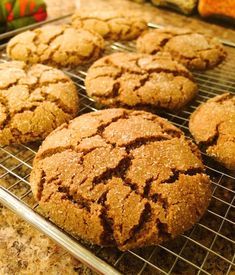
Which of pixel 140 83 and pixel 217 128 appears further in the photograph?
pixel 140 83

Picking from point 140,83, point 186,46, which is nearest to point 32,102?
point 140,83

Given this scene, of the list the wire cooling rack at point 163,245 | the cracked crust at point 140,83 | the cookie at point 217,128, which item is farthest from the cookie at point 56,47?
the cookie at point 217,128

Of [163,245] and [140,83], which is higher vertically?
[140,83]

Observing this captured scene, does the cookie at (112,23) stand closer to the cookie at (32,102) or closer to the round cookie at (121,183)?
the cookie at (32,102)

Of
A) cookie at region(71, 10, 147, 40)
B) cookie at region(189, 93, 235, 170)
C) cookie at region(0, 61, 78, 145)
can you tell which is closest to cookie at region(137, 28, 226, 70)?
cookie at region(71, 10, 147, 40)

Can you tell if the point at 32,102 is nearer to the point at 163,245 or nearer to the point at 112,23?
the point at 163,245

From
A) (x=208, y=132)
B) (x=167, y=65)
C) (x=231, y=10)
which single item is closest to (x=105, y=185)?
(x=208, y=132)

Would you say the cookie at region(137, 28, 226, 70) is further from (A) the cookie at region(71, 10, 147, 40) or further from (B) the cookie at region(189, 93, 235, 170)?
(B) the cookie at region(189, 93, 235, 170)
